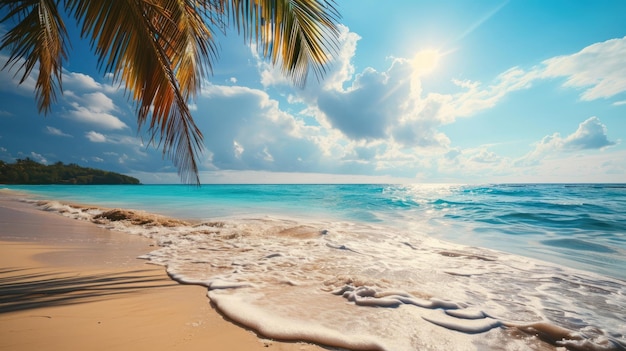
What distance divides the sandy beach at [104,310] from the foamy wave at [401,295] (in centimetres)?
16

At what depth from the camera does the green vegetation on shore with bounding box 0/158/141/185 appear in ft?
201

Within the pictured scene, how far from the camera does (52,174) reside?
6938 centimetres

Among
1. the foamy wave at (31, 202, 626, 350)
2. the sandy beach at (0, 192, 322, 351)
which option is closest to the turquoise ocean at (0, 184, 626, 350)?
the foamy wave at (31, 202, 626, 350)

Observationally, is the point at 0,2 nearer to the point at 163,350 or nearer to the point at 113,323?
the point at 113,323

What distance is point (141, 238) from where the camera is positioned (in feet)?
17.6

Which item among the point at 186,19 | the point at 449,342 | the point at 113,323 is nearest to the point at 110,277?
the point at 113,323

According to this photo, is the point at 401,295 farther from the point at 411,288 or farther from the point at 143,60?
the point at 143,60

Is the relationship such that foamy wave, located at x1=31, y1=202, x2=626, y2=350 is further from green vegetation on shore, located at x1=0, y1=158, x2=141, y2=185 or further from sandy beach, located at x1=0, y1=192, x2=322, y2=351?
green vegetation on shore, located at x1=0, y1=158, x2=141, y2=185

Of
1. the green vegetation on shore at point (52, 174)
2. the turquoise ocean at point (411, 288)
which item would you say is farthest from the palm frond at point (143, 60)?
the green vegetation on shore at point (52, 174)

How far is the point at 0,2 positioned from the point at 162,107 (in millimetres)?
1807

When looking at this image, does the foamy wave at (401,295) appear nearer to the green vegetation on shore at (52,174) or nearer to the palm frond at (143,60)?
the palm frond at (143,60)

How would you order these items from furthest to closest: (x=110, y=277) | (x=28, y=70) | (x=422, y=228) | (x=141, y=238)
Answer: (x=422, y=228)
(x=141, y=238)
(x=28, y=70)
(x=110, y=277)

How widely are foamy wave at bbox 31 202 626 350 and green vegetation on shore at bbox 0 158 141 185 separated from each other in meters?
86.7

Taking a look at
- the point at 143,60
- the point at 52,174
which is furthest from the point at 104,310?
the point at 52,174
